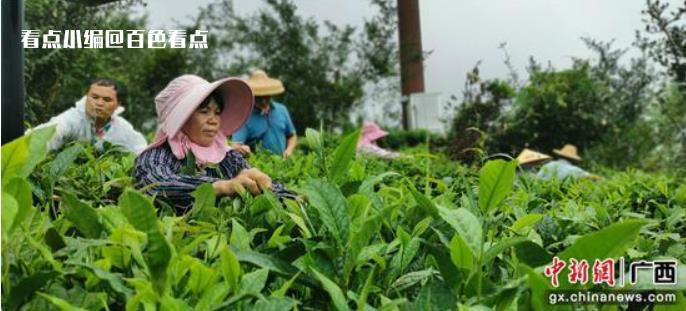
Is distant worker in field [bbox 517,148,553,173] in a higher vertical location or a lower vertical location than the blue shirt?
lower

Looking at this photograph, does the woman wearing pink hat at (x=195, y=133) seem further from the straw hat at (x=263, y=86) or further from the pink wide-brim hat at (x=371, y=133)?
the pink wide-brim hat at (x=371, y=133)

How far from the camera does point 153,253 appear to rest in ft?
3.88

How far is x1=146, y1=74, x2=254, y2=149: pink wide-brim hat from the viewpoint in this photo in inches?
105

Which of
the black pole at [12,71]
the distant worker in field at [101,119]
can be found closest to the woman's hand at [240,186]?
the black pole at [12,71]

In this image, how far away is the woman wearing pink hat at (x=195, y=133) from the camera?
2.38 meters

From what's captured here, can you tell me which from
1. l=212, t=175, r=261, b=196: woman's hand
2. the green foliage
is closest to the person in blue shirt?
l=212, t=175, r=261, b=196: woman's hand

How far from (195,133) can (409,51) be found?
14253mm

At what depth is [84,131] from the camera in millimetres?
3707

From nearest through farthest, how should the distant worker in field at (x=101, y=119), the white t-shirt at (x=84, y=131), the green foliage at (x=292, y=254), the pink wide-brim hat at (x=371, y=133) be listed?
the green foliage at (x=292, y=254), the white t-shirt at (x=84, y=131), the distant worker in field at (x=101, y=119), the pink wide-brim hat at (x=371, y=133)

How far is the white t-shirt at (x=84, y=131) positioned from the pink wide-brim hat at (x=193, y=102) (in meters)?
0.18

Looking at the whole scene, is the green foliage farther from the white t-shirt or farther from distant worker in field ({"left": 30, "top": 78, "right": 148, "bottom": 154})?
distant worker in field ({"left": 30, "top": 78, "right": 148, "bottom": 154})

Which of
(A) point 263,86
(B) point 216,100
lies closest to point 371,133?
(A) point 263,86

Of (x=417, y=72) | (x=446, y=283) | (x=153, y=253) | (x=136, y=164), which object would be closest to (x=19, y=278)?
(x=153, y=253)

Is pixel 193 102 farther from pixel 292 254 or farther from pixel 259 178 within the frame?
pixel 292 254
